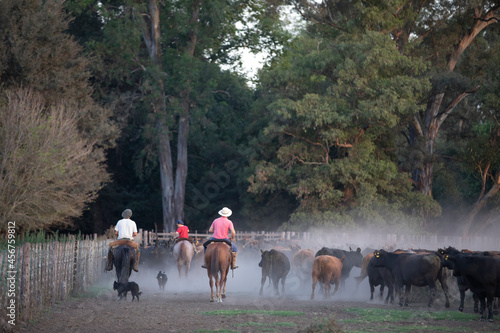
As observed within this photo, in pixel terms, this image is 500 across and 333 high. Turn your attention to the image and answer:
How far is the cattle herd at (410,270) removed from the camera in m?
15.4

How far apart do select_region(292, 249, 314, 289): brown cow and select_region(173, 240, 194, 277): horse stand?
353 centimetres

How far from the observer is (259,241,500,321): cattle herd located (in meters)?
15.4

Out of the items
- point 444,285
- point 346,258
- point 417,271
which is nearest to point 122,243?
point 417,271

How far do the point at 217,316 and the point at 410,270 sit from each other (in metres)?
6.29

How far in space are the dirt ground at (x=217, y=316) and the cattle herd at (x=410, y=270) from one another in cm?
48

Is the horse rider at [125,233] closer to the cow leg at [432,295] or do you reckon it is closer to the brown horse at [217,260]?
the brown horse at [217,260]

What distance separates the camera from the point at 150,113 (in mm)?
47625

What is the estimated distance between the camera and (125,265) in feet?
59.7

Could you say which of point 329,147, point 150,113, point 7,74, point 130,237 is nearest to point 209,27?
point 150,113

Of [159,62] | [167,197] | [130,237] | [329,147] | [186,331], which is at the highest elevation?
[159,62]

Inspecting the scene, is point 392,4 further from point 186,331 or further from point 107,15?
point 186,331

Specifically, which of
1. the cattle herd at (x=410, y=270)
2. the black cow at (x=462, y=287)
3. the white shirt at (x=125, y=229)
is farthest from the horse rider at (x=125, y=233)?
the black cow at (x=462, y=287)

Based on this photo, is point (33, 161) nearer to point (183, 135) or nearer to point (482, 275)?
point (482, 275)

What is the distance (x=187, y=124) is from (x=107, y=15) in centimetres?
895
